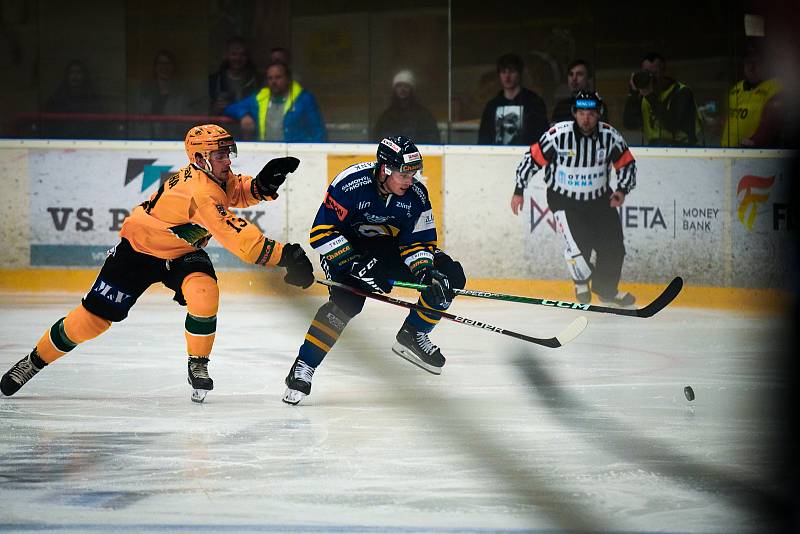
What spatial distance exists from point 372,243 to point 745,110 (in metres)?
3.52

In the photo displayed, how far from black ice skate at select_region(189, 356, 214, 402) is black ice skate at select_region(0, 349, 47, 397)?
0.49m

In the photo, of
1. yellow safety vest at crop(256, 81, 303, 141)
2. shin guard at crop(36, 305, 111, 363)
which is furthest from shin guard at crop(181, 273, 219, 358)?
yellow safety vest at crop(256, 81, 303, 141)

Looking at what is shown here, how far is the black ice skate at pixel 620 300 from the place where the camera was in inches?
273

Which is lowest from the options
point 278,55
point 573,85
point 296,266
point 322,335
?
point 322,335

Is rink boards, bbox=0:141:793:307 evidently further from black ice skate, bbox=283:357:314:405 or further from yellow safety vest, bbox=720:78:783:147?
black ice skate, bbox=283:357:314:405

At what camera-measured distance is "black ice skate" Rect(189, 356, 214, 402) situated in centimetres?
421

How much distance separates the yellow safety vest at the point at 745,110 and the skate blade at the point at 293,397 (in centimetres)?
386

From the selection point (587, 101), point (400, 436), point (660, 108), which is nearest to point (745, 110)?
point (660, 108)

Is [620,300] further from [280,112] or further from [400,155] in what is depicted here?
[400,155]

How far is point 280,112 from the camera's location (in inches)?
301

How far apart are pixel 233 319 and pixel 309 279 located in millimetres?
2381

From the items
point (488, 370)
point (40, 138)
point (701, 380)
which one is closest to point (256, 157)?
point (40, 138)

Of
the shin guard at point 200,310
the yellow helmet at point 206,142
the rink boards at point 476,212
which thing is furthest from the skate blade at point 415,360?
the rink boards at point 476,212

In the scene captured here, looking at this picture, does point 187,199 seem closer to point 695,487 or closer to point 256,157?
point 695,487
